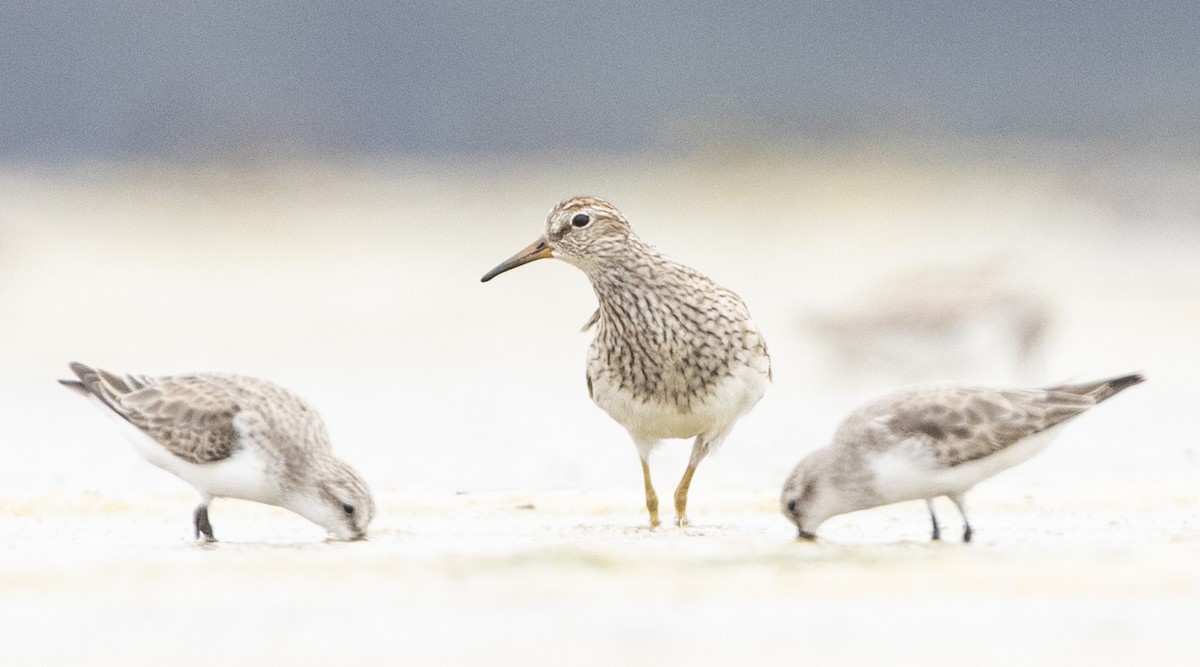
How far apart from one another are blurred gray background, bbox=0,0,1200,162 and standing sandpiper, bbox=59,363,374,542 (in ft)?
86.2

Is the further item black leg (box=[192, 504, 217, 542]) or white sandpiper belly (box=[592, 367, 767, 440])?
white sandpiper belly (box=[592, 367, 767, 440])

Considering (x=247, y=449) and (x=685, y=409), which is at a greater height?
(x=685, y=409)

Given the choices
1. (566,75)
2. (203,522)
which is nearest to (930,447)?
(203,522)

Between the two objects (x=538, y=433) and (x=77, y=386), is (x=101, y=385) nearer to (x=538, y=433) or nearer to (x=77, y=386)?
(x=77, y=386)

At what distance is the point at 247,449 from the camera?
8.27 metres

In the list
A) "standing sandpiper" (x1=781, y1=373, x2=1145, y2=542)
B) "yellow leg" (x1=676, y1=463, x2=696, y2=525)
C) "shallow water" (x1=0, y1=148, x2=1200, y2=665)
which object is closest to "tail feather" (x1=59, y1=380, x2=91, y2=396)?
"shallow water" (x1=0, y1=148, x2=1200, y2=665)

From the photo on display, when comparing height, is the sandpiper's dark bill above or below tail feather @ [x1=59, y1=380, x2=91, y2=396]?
above

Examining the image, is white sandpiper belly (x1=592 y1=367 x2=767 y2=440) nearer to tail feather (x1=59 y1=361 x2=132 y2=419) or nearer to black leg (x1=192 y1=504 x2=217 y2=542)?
black leg (x1=192 y1=504 x2=217 y2=542)

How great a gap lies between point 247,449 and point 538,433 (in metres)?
5.81

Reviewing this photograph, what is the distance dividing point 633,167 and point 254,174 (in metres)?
6.94

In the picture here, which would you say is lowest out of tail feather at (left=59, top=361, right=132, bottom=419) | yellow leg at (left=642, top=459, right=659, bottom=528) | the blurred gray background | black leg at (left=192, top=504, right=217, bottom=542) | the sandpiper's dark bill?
black leg at (left=192, top=504, right=217, bottom=542)

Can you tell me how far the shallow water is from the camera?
227 inches

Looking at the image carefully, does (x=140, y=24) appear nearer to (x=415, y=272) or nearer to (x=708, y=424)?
(x=415, y=272)

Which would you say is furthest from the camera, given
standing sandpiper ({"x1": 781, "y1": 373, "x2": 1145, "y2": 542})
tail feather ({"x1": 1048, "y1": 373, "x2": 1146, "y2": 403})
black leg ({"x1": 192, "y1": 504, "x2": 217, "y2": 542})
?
black leg ({"x1": 192, "y1": 504, "x2": 217, "y2": 542})
